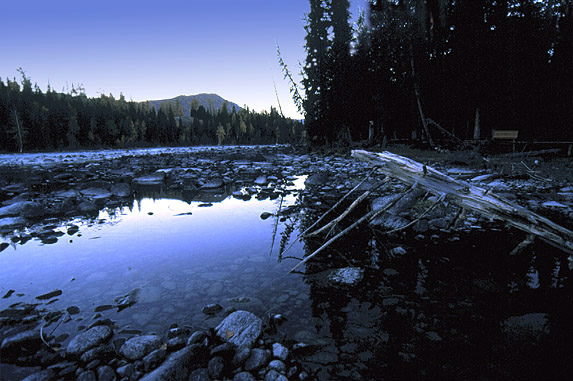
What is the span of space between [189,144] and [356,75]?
288ft

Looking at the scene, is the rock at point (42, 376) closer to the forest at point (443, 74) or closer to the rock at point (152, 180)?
the rock at point (152, 180)

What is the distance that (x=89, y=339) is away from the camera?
2660 millimetres

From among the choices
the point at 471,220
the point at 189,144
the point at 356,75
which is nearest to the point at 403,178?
the point at 471,220

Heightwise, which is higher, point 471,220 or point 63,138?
point 63,138

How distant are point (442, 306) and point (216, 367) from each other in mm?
2475

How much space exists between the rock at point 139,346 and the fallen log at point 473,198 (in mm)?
3185

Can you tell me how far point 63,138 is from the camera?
7731cm

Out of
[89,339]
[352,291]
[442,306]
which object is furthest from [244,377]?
[442,306]

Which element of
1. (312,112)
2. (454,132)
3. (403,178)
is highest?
(312,112)

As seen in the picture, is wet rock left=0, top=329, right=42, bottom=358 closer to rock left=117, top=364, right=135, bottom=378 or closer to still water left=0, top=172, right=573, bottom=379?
still water left=0, top=172, right=573, bottom=379

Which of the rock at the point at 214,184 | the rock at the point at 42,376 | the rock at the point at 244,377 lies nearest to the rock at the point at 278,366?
the rock at the point at 244,377

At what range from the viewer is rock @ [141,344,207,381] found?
225 cm

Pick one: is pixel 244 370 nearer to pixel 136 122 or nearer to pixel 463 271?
pixel 463 271

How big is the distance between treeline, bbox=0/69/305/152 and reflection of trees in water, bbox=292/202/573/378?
36.1 m
